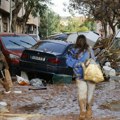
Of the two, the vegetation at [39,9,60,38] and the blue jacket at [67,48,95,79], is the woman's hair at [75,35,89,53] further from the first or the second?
the vegetation at [39,9,60,38]

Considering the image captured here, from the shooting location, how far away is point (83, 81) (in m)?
9.09

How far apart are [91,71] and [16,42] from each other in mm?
9561

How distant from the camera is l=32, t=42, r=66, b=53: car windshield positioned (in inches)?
638

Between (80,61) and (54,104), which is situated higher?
(80,61)

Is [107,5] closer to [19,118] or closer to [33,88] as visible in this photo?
[33,88]

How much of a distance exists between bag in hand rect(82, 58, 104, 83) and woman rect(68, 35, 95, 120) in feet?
0.29

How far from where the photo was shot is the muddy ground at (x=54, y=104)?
31.3ft

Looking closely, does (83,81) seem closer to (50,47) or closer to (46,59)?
(46,59)

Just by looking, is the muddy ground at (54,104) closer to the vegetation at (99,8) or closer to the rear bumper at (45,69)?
the rear bumper at (45,69)

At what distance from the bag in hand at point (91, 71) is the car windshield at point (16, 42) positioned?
8.75 metres

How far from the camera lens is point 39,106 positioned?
11.0 metres

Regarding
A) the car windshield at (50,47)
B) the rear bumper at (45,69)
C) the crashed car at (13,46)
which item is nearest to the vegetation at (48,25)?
the crashed car at (13,46)

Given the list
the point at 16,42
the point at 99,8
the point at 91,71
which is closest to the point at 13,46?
the point at 16,42

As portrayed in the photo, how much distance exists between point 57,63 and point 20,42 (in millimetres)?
3340
